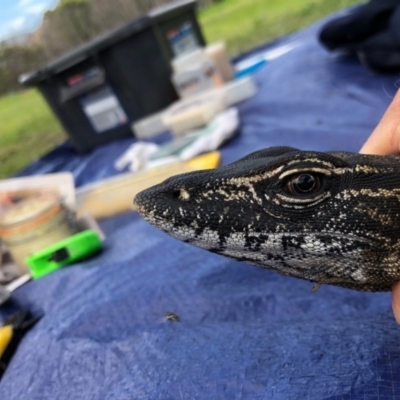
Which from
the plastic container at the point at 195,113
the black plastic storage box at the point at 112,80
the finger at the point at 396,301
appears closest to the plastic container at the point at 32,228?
the finger at the point at 396,301

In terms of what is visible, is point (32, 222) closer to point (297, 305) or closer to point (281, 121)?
point (297, 305)

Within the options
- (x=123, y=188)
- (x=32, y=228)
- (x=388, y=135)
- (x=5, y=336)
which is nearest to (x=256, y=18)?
(x=123, y=188)

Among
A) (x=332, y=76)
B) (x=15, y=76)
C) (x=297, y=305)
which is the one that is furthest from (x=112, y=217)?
(x=15, y=76)

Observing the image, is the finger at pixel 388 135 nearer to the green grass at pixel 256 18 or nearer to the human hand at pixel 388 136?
the human hand at pixel 388 136

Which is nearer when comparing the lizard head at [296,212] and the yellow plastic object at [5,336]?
the lizard head at [296,212]

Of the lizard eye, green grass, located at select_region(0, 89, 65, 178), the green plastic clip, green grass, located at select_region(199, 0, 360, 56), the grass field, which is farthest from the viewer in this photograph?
green grass, located at select_region(199, 0, 360, 56)

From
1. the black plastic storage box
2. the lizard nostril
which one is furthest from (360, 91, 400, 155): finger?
the black plastic storage box

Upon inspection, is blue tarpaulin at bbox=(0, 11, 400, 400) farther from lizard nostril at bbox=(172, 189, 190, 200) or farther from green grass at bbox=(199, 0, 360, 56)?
green grass at bbox=(199, 0, 360, 56)
